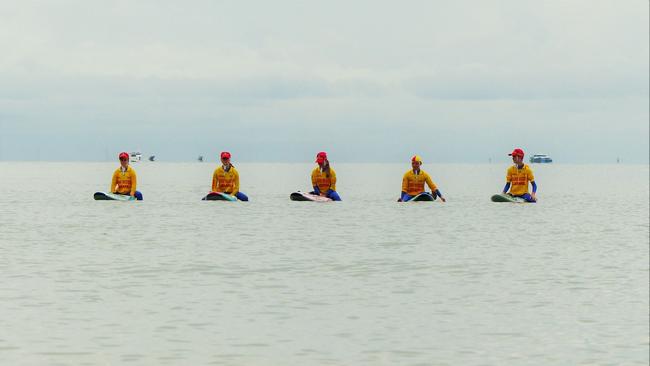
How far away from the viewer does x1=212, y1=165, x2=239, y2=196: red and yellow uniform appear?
40.0 m

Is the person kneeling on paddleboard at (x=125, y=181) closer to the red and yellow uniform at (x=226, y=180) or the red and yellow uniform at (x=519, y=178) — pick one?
the red and yellow uniform at (x=226, y=180)

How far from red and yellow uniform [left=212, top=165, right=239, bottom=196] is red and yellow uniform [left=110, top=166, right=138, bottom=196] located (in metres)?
2.97

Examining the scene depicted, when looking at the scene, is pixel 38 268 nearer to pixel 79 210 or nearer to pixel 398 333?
pixel 398 333

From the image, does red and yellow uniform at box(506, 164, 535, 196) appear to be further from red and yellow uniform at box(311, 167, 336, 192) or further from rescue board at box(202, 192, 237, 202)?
rescue board at box(202, 192, 237, 202)

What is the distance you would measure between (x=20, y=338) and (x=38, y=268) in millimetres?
7778

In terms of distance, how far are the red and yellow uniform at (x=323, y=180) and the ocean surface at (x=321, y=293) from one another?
20.8 feet

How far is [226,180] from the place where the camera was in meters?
40.6

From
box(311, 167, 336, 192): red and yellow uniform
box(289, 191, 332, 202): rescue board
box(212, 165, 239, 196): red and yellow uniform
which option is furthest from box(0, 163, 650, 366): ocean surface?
box(289, 191, 332, 202): rescue board

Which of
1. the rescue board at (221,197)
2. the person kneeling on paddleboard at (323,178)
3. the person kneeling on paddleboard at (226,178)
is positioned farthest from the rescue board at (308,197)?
the rescue board at (221,197)

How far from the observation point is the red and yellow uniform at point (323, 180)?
134 ft

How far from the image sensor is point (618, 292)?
59.5 ft

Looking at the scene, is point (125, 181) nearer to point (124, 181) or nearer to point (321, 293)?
point (124, 181)

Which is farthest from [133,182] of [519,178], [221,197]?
[519,178]

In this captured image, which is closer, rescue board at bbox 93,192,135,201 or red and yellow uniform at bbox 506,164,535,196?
red and yellow uniform at bbox 506,164,535,196
